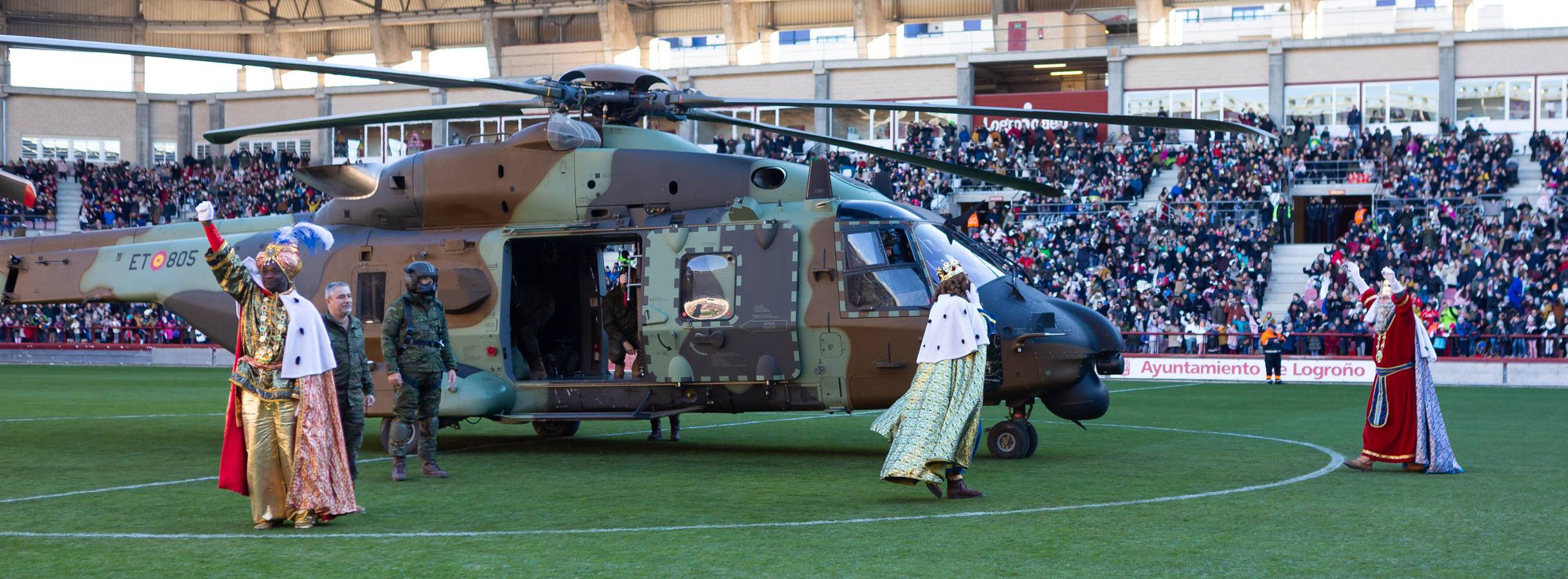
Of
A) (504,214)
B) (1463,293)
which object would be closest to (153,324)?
(504,214)

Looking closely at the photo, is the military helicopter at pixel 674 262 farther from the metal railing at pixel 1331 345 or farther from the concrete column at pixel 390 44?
the concrete column at pixel 390 44

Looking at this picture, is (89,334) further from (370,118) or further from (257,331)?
(257,331)

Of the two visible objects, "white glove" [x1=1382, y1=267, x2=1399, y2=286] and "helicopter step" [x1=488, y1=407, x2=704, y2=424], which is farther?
"helicopter step" [x1=488, y1=407, x2=704, y2=424]

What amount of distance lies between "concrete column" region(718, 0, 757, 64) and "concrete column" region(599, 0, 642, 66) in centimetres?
353

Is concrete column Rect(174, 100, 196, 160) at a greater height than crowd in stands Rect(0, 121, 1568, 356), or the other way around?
concrete column Rect(174, 100, 196, 160)

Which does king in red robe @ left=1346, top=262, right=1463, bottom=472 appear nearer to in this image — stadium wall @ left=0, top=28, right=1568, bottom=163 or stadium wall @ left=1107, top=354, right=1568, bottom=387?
stadium wall @ left=1107, top=354, right=1568, bottom=387

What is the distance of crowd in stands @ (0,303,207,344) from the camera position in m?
37.1

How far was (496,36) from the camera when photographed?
186 ft

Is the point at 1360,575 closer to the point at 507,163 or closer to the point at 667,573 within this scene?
the point at 667,573

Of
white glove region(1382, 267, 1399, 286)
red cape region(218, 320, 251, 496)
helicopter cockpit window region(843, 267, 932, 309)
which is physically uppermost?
white glove region(1382, 267, 1399, 286)

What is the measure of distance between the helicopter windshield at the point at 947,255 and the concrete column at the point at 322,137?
144 ft

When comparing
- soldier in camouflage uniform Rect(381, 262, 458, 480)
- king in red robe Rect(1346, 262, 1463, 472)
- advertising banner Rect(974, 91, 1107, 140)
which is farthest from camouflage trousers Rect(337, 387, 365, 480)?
advertising banner Rect(974, 91, 1107, 140)

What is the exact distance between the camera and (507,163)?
14289 mm

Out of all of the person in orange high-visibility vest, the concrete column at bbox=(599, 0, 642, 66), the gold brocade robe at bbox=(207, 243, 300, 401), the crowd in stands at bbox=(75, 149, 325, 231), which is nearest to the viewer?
the gold brocade robe at bbox=(207, 243, 300, 401)
